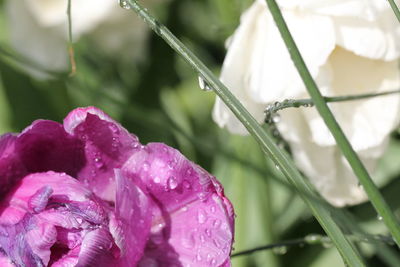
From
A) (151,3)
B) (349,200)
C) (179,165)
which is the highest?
(151,3)

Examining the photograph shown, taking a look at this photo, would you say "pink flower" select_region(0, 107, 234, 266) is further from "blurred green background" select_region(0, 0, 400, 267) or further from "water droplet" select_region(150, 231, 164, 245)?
"blurred green background" select_region(0, 0, 400, 267)

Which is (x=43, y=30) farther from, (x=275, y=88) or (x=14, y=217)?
(x=14, y=217)

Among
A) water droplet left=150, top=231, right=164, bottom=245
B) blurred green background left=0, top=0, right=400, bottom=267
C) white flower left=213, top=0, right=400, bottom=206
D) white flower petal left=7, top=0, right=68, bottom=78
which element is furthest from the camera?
white flower petal left=7, top=0, right=68, bottom=78

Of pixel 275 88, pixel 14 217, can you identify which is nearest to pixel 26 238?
pixel 14 217

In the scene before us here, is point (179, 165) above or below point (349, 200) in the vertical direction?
above

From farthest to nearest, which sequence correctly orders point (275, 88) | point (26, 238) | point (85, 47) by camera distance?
point (85, 47), point (275, 88), point (26, 238)

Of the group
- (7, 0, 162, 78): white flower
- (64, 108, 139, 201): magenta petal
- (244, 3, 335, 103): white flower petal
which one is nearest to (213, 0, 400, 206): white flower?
(244, 3, 335, 103): white flower petal

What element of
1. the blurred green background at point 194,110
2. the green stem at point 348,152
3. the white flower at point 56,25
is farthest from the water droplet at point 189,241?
the white flower at point 56,25
